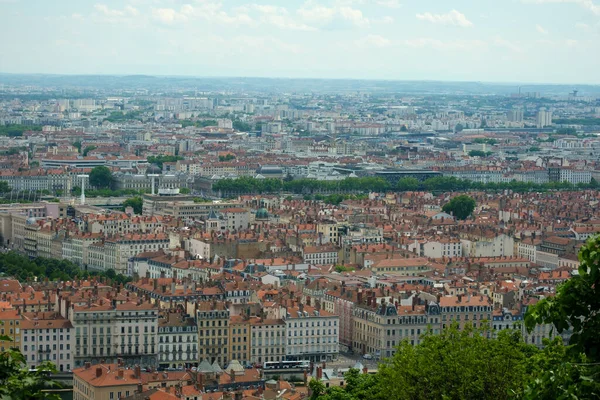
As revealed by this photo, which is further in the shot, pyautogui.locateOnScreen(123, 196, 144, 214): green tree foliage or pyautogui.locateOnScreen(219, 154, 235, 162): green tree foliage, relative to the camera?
pyautogui.locateOnScreen(219, 154, 235, 162): green tree foliage

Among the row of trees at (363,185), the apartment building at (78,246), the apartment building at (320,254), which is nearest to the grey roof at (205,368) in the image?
the apartment building at (320,254)

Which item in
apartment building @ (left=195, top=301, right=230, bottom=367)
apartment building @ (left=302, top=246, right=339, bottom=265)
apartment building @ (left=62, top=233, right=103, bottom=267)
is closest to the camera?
apartment building @ (left=195, top=301, right=230, bottom=367)

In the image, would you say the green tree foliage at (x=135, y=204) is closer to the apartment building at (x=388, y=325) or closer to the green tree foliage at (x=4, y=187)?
the green tree foliage at (x=4, y=187)

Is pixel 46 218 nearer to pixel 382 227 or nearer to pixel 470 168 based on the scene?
pixel 382 227

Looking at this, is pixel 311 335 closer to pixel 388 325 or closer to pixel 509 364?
pixel 388 325

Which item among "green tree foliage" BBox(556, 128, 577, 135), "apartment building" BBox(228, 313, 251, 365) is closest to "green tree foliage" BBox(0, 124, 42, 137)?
"green tree foliage" BBox(556, 128, 577, 135)

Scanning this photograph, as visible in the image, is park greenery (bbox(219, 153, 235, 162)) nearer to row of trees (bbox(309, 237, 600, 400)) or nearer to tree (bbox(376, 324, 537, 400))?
row of trees (bbox(309, 237, 600, 400))
